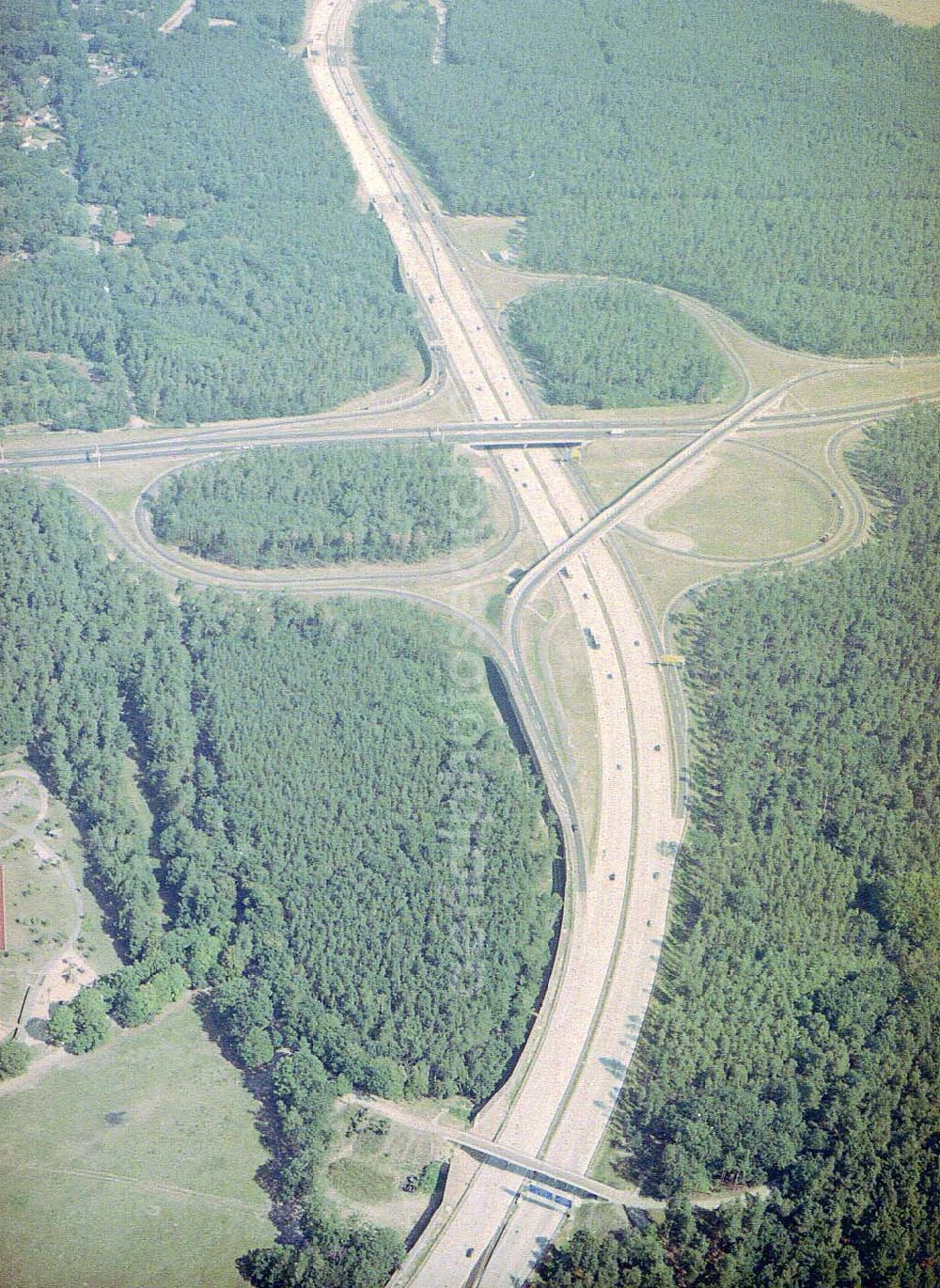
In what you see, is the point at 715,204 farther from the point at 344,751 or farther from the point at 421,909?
the point at 421,909

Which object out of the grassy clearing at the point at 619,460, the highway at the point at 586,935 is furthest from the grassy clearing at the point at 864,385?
the grassy clearing at the point at 619,460

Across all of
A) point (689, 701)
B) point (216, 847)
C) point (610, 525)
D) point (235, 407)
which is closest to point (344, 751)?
point (216, 847)

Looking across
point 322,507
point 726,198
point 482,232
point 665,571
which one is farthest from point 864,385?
point 322,507

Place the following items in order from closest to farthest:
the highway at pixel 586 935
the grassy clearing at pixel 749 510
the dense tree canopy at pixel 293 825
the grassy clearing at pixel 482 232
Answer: the highway at pixel 586 935 → the dense tree canopy at pixel 293 825 → the grassy clearing at pixel 749 510 → the grassy clearing at pixel 482 232

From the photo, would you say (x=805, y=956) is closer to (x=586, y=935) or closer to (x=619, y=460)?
(x=586, y=935)

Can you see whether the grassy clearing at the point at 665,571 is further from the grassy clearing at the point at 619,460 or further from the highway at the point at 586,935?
the grassy clearing at the point at 619,460

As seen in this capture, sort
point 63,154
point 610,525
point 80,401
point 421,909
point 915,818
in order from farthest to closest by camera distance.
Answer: point 63,154 < point 80,401 < point 610,525 < point 915,818 < point 421,909

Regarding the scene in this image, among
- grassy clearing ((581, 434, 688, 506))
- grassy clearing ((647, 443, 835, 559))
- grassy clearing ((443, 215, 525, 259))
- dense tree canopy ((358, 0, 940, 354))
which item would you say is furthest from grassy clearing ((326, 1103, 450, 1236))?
grassy clearing ((443, 215, 525, 259))
